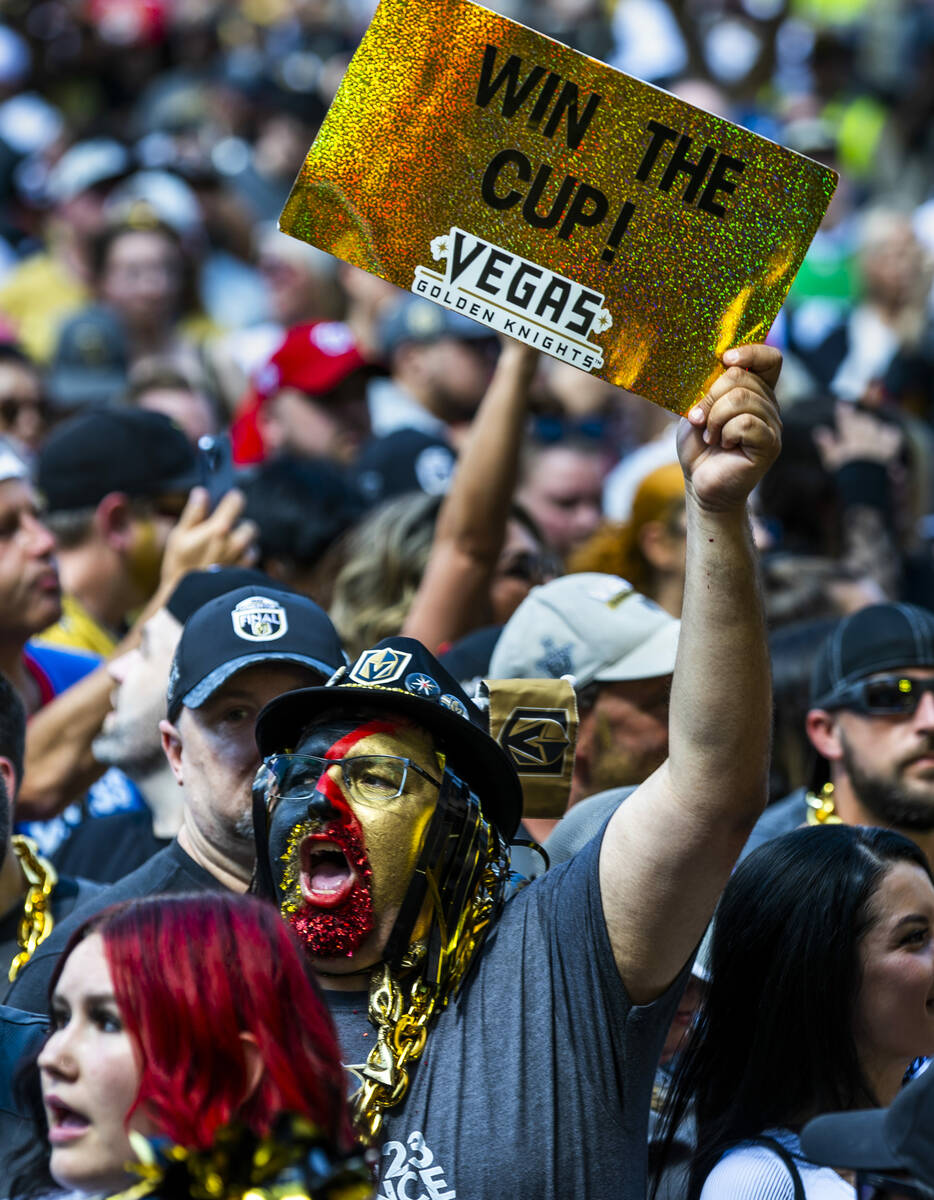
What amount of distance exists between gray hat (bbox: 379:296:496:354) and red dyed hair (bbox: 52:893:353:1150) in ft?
17.2

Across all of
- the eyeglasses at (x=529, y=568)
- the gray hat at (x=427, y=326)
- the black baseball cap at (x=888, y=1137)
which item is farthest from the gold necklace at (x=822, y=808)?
the gray hat at (x=427, y=326)

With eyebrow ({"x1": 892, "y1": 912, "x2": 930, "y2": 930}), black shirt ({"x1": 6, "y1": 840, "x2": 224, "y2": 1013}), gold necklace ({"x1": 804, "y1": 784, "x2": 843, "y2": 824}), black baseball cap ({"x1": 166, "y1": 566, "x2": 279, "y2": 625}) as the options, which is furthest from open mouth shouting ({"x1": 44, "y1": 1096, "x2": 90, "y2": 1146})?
gold necklace ({"x1": 804, "y1": 784, "x2": 843, "y2": 824})

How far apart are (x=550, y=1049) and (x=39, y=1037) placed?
2.64 feet

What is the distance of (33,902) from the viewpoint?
3412 mm

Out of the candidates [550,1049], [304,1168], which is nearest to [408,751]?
[550,1049]

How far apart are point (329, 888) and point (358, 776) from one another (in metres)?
0.19

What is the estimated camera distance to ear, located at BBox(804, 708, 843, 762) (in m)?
4.35

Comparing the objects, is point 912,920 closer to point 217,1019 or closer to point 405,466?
point 217,1019

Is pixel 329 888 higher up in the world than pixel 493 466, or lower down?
lower down

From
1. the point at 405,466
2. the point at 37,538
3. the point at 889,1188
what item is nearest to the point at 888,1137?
the point at 889,1188

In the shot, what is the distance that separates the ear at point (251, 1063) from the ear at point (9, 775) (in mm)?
1295

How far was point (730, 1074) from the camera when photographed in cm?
300

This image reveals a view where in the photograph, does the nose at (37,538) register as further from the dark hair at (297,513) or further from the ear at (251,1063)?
the ear at (251,1063)

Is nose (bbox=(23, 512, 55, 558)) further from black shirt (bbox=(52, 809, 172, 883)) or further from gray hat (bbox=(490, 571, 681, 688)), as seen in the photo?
gray hat (bbox=(490, 571, 681, 688))
